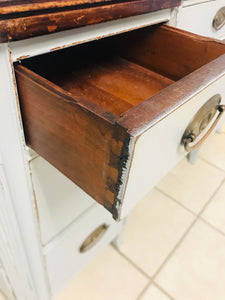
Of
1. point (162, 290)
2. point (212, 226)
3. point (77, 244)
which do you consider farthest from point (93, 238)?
point (212, 226)

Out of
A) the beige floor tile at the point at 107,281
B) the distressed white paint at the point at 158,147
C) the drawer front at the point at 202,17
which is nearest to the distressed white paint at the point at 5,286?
the beige floor tile at the point at 107,281

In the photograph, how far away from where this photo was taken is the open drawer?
0.24m

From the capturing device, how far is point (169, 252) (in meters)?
0.92

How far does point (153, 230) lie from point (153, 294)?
8.8 inches

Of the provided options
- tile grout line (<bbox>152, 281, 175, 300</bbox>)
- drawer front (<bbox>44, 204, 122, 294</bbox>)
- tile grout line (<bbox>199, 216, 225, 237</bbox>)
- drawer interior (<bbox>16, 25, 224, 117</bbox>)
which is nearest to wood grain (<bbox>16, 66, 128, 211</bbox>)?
drawer interior (<bbox>16, 25, 224, 117</bbox>)

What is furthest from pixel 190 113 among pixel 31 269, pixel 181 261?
pixel 181 261

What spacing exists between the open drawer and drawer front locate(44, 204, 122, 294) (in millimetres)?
303

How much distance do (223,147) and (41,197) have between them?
1.14 metres

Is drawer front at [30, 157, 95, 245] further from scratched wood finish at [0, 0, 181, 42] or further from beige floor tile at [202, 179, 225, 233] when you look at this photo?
beige floor tile at [202, 179, 225, 233]

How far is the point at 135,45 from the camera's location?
508mm

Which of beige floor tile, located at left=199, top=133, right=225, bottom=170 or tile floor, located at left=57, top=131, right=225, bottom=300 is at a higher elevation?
beige floor tile, located at left=199, top=133, right=225, bottom=170

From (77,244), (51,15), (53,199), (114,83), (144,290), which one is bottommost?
(144,290)

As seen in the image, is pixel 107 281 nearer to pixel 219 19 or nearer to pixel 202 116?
pixel 202 116

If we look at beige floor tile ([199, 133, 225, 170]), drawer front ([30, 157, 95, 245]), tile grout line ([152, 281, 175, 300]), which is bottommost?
tile grout line ([152, 281, 175, 300])
